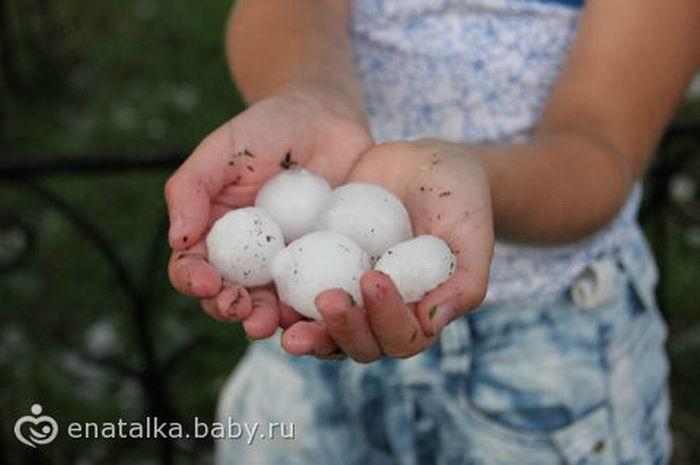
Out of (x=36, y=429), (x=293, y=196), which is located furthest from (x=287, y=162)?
(x=36, y=429)

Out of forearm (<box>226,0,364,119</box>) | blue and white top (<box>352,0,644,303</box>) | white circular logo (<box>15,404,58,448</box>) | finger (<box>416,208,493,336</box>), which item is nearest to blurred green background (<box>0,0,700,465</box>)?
white circular logo (<box>15,404,58,448</box>)

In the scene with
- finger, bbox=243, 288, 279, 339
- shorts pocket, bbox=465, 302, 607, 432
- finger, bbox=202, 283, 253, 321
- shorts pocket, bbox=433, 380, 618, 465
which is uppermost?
finger, bbox=202, 283, 253, 321

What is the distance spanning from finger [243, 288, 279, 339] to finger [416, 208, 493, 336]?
116 mm

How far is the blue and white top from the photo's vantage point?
1.20 meters

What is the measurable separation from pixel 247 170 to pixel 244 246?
0.25 ft

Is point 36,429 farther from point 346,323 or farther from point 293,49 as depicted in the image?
point 346,323

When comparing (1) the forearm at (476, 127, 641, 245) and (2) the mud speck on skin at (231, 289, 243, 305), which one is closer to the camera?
(2) the mud speck on skin at (231, 289, 243, 305)

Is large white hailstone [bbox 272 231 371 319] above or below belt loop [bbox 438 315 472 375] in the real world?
above

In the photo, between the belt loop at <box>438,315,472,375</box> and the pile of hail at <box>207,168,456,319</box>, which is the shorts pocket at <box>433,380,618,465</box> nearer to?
the belt loop at <box>438,315,472,375</box>

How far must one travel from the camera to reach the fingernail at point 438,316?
2.76 ft

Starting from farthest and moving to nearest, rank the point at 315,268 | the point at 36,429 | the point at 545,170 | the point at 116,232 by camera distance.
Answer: the point at 116,232 → the point at 36,429 → the point at 545,170 → the point at 315,268

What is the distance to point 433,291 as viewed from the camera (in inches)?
33.9

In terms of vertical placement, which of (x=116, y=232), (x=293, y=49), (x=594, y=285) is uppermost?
(x=293, y=49)

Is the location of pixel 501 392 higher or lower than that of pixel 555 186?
lower
